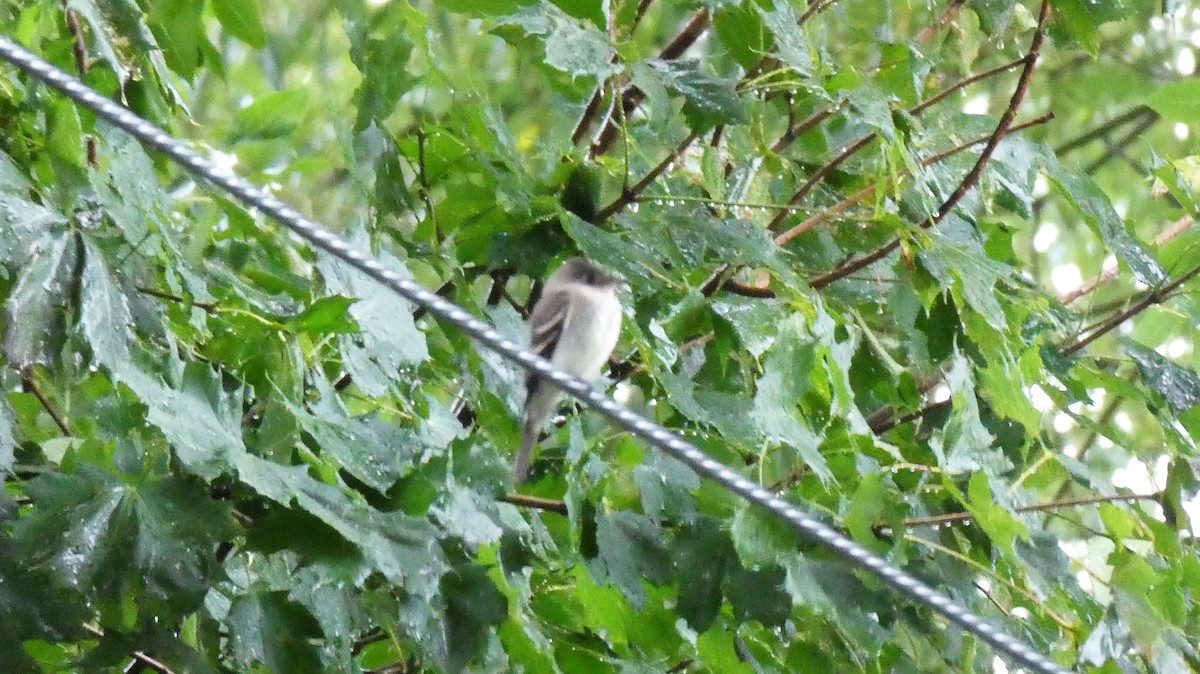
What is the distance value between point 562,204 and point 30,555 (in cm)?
91

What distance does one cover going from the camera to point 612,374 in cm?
234

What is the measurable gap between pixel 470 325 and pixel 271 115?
968 mm

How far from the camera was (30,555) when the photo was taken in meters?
1.39

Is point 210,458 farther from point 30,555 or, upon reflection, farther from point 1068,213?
point 1068,213

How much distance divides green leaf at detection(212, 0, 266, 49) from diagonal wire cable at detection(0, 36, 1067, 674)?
2.07 feet

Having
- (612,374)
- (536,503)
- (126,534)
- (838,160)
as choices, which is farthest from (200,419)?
(838,160)

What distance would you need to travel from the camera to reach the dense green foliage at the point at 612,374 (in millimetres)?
1429

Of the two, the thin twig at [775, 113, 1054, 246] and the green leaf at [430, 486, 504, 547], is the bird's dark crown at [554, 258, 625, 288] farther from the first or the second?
the green leaf at [430, 486, 504, 547]

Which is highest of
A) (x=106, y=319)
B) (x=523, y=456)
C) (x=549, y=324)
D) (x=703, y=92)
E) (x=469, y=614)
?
(x=703, y=92)

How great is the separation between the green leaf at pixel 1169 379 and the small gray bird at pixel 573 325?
95 centimetres

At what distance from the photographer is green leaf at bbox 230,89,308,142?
6.91 feet

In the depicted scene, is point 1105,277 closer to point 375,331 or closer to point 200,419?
point 375,331

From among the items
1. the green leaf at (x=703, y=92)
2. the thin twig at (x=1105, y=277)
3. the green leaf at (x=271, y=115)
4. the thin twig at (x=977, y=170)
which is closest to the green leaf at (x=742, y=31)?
the green leaf at (x=703, y=92)

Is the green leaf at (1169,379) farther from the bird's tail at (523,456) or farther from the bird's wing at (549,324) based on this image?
the bird's wing at (549,324)
